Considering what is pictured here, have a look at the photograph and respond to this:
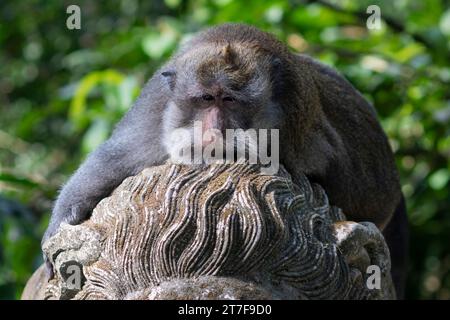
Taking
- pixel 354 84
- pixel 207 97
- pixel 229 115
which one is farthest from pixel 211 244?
pixel 354 84

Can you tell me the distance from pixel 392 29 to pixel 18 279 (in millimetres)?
3442

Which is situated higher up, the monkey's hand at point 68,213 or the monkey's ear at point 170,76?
the monkey's ear at point 170,76

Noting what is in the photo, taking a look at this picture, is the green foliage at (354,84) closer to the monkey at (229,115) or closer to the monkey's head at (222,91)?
the monkey at (229,115)

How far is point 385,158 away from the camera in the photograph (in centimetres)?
534

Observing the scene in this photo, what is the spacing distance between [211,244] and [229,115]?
4.44 ft

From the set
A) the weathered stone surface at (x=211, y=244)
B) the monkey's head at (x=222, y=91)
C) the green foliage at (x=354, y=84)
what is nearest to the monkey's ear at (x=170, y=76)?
the monkey's head at (x=222, y=91)

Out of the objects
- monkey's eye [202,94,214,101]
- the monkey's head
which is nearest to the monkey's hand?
the monkey's head

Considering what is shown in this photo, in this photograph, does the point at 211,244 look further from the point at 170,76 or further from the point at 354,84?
the point at 354,84

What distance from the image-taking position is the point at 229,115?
421cm

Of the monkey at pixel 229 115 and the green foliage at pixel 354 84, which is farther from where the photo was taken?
the green foliage at pixel 354 84

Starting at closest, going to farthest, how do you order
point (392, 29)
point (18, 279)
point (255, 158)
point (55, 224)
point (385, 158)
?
point (255, 158) < point (55, 224) < point (385, 158) < point (18, 279) < point (392, 29)

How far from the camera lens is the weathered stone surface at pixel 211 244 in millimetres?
2928
